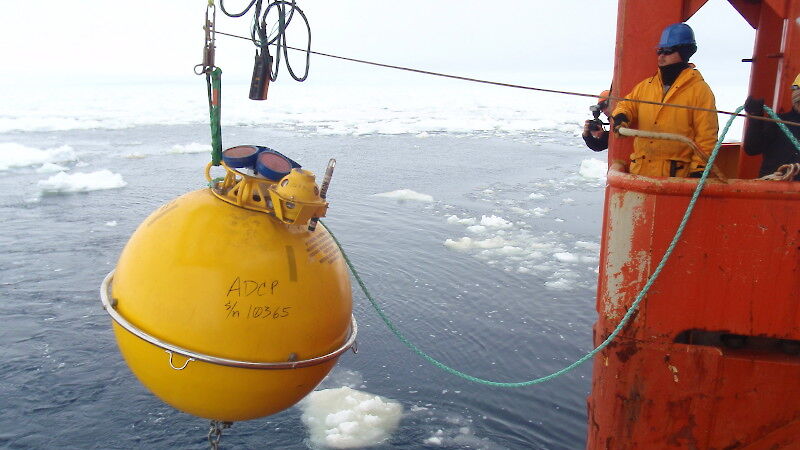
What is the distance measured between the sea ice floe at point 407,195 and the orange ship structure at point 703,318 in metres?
7.87

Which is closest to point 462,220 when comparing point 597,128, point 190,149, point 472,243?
point 472,243

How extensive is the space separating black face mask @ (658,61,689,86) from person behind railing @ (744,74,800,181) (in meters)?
0.30

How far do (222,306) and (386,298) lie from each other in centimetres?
420

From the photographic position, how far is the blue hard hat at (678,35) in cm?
255

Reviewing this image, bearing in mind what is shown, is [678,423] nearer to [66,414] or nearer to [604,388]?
[604,388]

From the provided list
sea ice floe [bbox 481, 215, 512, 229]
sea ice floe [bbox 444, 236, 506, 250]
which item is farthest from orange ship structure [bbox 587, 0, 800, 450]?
sea ice floe [bbox 481, 215, 512, 229]

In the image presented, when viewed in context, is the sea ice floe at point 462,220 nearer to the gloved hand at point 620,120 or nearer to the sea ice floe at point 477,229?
the sea ice floe at point 477,229

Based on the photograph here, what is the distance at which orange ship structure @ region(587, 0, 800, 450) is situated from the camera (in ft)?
7.31

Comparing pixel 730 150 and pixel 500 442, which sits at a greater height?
pixel 730 150

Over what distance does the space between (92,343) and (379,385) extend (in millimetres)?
2445

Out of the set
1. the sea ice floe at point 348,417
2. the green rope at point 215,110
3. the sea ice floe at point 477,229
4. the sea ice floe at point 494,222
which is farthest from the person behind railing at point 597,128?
the sea ice floe at point 494,222

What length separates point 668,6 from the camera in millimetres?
2648

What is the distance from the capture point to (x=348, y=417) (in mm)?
4371

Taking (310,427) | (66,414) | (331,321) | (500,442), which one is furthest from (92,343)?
(331,321)
